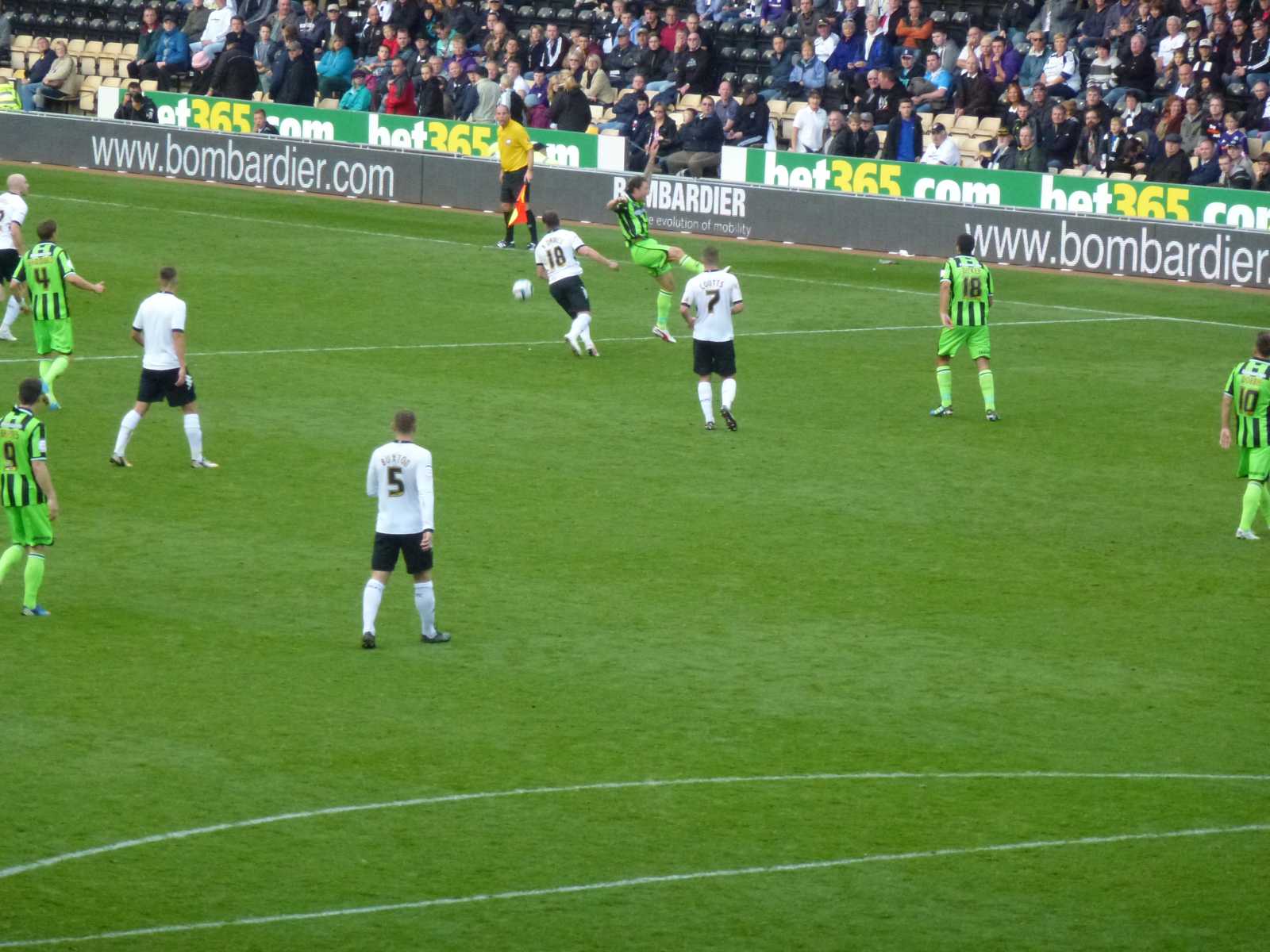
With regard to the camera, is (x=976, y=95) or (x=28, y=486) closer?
(x=28, y=486)

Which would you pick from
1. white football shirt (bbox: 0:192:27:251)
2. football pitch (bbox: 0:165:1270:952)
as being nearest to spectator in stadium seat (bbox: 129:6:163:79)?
white football shirt (bbox: 0:192:27:251)

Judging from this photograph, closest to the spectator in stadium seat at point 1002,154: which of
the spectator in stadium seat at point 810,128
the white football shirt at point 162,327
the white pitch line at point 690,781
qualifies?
the spectator in stadium seat at point 810,128

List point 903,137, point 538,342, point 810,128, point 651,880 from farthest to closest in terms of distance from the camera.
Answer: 1. point 810,128
2. point 903,137
3. point 538,342
4. point 651,880

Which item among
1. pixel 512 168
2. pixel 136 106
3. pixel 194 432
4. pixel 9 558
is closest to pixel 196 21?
pixel 136 106

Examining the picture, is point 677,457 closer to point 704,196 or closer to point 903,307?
point 903,307

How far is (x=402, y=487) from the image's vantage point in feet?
45.0

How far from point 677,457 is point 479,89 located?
78.1ft

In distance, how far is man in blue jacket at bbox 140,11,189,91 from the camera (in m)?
48.9

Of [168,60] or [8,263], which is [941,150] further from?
[168,60]

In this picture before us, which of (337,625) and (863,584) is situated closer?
(337,625)

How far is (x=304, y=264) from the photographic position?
32438mm

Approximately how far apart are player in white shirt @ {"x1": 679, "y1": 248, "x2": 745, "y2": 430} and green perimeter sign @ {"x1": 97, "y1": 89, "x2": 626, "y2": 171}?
58.7 feet

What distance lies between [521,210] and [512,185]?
1429mm

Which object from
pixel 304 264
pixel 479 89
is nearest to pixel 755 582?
pixel 304 264
